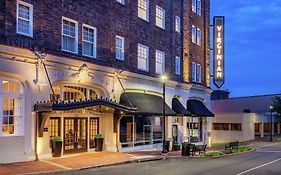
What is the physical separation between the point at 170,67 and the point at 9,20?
61.5ft

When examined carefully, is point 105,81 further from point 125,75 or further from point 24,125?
point 24,125

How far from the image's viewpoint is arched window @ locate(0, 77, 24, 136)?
799 inches

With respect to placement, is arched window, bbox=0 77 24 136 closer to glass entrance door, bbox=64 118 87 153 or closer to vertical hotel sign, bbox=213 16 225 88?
glass entrance door, bbox=64 118 87 153

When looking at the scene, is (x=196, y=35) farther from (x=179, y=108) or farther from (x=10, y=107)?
(x=10, y=107)

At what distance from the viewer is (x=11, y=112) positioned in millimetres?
20906

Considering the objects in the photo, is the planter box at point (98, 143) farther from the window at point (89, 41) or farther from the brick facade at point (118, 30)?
the window at point (89, 41)

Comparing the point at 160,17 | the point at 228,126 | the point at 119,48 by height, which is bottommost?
the point at 228,126

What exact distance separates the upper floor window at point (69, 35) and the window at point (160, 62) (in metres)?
10.9

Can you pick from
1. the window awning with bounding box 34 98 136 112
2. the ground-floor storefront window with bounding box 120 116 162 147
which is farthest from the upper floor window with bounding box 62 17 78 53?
the ground-floor storefront window with bounding box 120 116 162 147

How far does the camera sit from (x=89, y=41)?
2644 cm

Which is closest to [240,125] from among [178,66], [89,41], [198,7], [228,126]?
[228,126]

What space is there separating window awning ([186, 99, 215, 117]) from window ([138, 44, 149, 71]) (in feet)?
27.3

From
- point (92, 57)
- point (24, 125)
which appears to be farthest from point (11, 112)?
point (92, 57)

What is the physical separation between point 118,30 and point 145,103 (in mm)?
5661
